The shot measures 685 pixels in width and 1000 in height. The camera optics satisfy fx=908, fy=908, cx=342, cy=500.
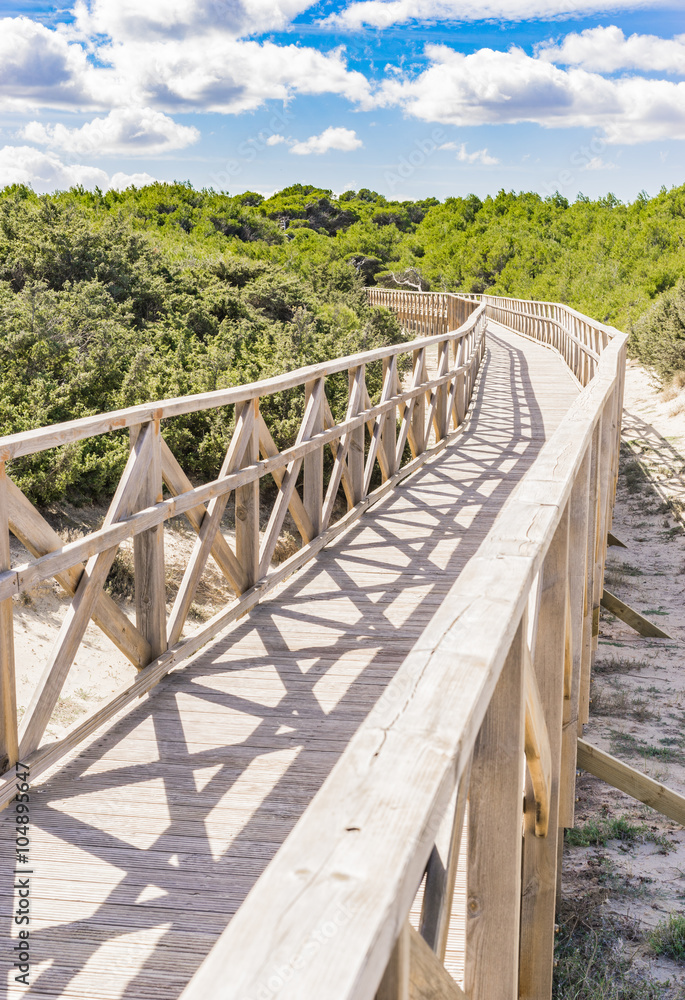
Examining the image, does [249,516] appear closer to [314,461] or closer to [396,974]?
[314,461]

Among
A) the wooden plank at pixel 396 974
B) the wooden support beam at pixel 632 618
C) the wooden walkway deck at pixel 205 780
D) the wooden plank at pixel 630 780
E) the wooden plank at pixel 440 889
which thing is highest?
the wooden plank at pixel 396 974

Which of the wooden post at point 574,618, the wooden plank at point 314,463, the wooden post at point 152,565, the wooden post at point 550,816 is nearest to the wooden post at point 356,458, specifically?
the wooden plank at point 314,463

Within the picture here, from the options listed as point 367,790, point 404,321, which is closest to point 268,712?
point 367,790

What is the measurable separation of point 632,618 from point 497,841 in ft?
23.2

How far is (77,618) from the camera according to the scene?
3053 mm

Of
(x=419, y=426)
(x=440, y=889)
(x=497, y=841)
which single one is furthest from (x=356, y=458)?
(x=440, y=889)

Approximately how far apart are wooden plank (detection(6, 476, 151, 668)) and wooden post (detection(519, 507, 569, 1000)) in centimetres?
145

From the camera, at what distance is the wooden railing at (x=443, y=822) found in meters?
0.68

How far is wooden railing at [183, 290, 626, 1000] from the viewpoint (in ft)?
2.23

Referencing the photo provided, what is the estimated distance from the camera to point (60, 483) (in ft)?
29.0

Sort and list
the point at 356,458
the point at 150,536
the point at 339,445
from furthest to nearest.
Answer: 1. the point at 356,458
2. the point at 339,445
3. the point at 150,536

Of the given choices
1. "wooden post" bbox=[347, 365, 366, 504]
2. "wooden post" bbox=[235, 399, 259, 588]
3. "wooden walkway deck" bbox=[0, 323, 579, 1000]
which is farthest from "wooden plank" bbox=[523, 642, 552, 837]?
"wooden post" bbox=[347, 365, 366, 504]

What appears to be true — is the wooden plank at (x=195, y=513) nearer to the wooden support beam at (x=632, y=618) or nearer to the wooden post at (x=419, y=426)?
the wooden post at (x=419, y=426)

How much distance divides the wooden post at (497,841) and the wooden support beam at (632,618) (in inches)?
269
